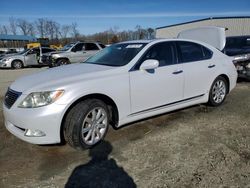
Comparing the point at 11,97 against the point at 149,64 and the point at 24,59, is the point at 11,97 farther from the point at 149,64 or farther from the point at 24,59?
the point at 24,59

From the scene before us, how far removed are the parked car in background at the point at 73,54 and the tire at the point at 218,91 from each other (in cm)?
1048

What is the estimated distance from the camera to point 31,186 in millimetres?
2814

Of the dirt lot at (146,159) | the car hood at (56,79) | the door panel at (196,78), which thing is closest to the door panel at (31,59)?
the dirt lot at (146,159)

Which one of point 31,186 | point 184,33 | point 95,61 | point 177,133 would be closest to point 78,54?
point 184,33

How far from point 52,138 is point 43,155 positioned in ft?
1.20

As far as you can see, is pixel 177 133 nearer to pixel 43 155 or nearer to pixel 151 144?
pixel 151 144

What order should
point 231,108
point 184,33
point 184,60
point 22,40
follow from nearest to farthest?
point 184,60 < point 231,108 < point 184,33 < point 22,40

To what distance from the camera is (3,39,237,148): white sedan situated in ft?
10.9

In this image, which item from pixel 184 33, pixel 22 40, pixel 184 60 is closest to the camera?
pixel 184 60

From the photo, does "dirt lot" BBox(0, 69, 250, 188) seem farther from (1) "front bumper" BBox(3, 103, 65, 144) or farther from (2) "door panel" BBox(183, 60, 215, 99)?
(2) "door panel" BBox(183, 60, 215, 99)

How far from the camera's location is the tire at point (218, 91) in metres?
5.32

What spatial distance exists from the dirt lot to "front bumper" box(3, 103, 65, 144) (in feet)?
1.03

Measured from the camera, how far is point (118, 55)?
4.54 m

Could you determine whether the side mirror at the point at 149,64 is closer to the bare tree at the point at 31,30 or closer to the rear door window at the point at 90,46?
the rear door window at the point at 90,46
